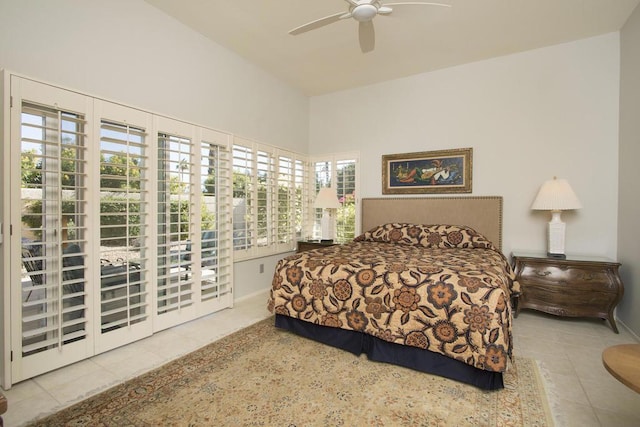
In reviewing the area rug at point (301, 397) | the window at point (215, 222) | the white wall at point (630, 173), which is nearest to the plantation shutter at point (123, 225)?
the window at point (215, 222)

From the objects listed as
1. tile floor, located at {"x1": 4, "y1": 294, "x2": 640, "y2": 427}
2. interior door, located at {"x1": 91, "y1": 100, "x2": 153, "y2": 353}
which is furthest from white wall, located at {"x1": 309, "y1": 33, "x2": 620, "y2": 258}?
interior door, located at {"x1": 91, "y1": 100, "x2": 153, "y2": 353}

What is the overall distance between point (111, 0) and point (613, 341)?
520 cm

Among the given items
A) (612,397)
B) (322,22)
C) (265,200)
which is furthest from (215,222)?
(612,397)

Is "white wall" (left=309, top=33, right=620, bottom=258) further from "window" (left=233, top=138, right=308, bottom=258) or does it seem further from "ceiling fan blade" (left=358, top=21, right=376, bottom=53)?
"ceiling fan blade" (left=358, top=21, right=376, bottom=53)

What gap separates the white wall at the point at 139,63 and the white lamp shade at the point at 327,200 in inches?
42.3

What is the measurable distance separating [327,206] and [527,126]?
2.64 meters

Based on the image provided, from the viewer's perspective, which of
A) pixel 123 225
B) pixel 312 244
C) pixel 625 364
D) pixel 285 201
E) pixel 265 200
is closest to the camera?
pixel 625 364

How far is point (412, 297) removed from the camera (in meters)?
2.19

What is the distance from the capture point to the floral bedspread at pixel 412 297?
197 centimetres

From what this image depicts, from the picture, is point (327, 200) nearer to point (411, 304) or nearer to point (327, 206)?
point (327, 206)

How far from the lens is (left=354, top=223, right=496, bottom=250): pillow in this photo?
3555 mm

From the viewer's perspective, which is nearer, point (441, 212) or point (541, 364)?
point (541, 364)

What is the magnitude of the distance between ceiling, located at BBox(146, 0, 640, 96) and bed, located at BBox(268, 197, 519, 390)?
2.00 meters

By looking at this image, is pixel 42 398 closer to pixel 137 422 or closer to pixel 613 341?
pixel 137 422
